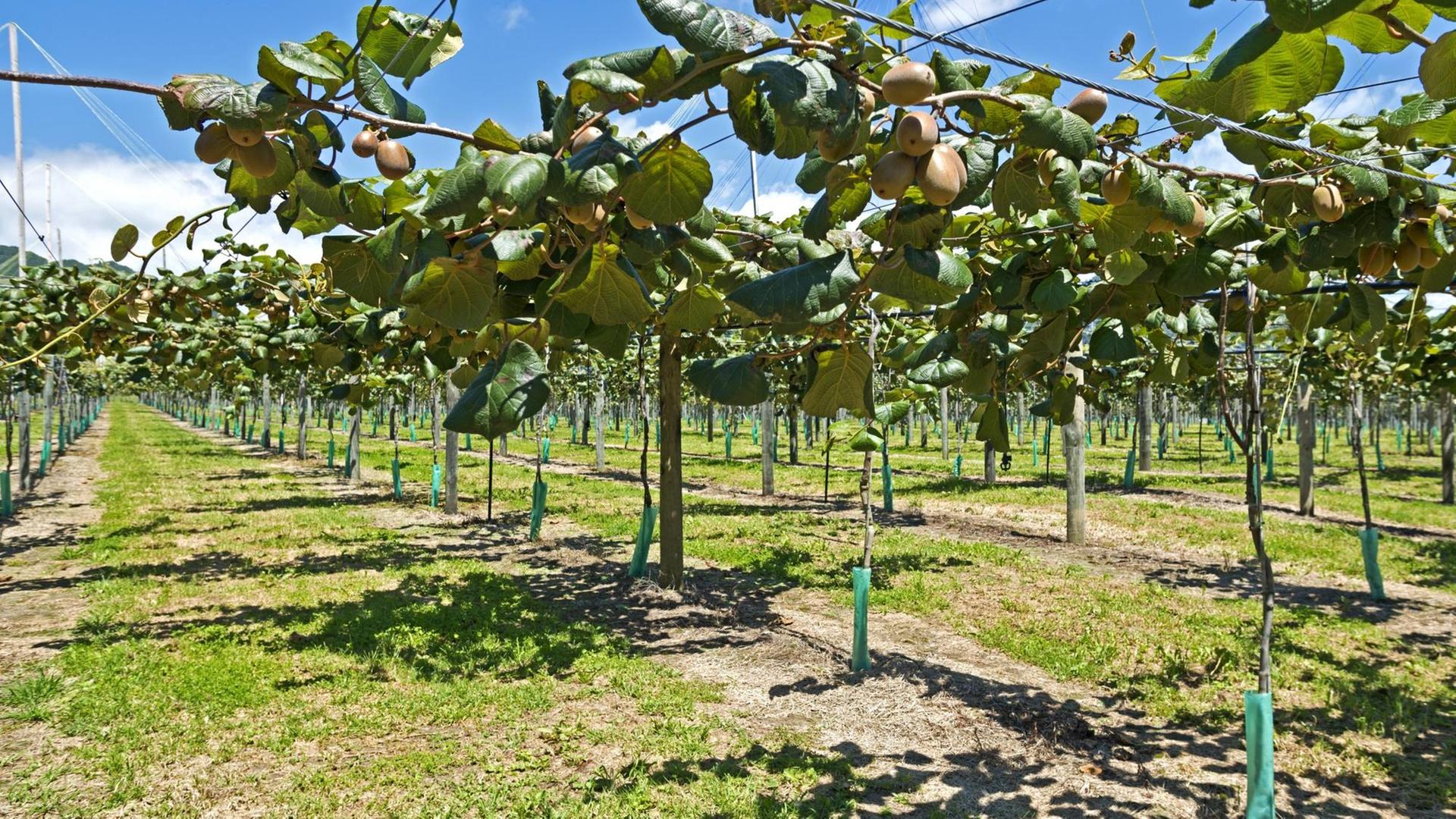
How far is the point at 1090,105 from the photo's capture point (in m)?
1.61

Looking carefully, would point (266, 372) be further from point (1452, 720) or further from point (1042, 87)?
point (1452, 720)

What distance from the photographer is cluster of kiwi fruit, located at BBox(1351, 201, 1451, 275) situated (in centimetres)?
228

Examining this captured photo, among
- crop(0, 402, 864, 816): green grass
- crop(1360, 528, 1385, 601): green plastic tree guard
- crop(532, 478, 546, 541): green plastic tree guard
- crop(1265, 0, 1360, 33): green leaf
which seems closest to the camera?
crop(1265, 0, 1360, 33): green leaf

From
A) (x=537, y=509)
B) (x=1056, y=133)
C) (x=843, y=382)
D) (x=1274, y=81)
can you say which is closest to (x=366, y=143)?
(x=843, y=382)

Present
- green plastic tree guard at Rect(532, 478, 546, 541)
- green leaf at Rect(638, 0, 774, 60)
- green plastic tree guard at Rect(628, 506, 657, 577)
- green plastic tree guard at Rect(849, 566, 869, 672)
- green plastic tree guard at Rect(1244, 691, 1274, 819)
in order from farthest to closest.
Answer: green plastic tree guard at Rect(532, 478, 546, 541)
green plastic tree guard at Rect(628, 506, 657, 577)
green plastic tree guard at Rect(849, 566, 869, 672)
green plastic tree guard at Rect(1244, 691, 1274, 819)
green leaf at Rect(638, 0, 774, 60)

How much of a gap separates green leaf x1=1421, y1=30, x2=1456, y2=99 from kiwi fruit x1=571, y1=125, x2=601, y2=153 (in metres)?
1.35

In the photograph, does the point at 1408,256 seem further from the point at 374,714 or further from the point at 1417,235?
the point at 374,714

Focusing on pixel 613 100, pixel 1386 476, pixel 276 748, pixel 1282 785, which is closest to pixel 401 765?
pixel 276 748

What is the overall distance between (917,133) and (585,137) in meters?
0.60

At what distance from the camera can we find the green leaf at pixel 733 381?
6.72 feet

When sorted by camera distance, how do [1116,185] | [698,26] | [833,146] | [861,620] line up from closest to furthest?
[698,26], [833,146], [1116,185], [861,620]

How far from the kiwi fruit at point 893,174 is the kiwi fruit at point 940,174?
0.06 ft

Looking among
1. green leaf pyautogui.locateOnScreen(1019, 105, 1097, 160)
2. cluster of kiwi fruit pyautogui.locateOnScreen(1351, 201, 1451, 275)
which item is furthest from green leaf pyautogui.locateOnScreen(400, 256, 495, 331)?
cluster of kiwi fruit pyautogui.locateOnScreen(1351, 201, 1451, 275)

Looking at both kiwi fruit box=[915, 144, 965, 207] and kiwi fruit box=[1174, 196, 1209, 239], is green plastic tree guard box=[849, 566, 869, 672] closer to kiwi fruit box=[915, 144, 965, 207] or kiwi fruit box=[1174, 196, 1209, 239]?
kiwi fruit box=[1174, 196, 1209, 239]
